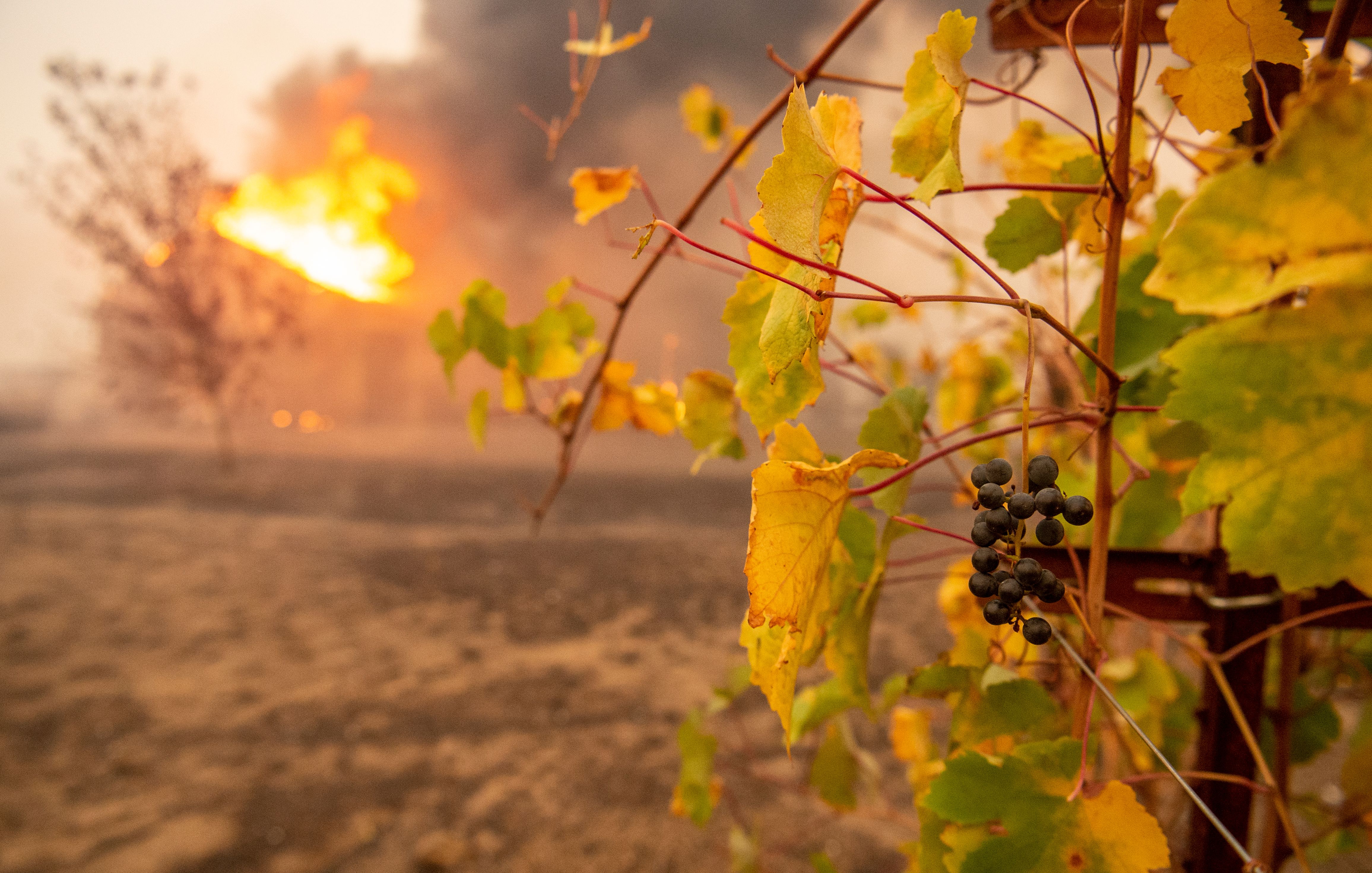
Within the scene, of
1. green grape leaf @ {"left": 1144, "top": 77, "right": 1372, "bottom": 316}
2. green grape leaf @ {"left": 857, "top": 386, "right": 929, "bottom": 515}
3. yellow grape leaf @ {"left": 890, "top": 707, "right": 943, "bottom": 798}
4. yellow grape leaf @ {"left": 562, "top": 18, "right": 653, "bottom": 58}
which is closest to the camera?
green grape leaf @ {"left": 1144, "top": 77, "right": 1372, "bottom": 316}

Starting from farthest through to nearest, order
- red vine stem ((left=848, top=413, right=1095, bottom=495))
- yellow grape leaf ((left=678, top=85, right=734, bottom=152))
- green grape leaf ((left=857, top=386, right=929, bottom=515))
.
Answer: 1. yellow grape leaf ((left=678, top=85, right=734, bottom=152))
2. green grape leaf ((left=857, top=386, right=929, bottom=515))
3. red vine stem ((left=848, top=413, right=1095, bottom=495))

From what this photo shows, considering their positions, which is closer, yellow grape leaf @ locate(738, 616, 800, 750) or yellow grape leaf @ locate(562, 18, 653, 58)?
yellow grape leaf @ locate(738, 616, 800, 750)

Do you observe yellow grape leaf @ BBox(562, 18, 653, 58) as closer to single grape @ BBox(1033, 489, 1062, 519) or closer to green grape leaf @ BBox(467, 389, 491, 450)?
green grape leaf @ BBox(467, 389, 491, 450)

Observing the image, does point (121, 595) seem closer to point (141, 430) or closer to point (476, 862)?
point (476, 862)

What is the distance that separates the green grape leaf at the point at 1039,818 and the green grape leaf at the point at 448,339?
54 centimetres

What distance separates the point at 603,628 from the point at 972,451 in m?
2.67

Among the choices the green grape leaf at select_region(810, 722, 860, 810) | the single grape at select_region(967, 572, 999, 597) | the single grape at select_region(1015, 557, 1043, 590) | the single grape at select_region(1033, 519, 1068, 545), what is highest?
the single grape at select_region(1033, 519, 1068, 545)

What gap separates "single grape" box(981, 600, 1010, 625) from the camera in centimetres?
24

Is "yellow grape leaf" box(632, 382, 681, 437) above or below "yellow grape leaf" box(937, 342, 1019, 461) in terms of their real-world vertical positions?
below

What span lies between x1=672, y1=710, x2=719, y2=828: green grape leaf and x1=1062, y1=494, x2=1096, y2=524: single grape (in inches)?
21.5

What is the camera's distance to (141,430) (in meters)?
12.7

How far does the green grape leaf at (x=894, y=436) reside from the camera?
1.25 ft

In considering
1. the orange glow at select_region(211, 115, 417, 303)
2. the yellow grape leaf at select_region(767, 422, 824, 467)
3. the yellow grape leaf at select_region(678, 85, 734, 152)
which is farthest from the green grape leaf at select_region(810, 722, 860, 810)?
the orange glow at select_region(211, 115, 417, 303)

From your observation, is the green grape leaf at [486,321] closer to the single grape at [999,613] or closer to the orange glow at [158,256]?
the single grape at [999,613]
